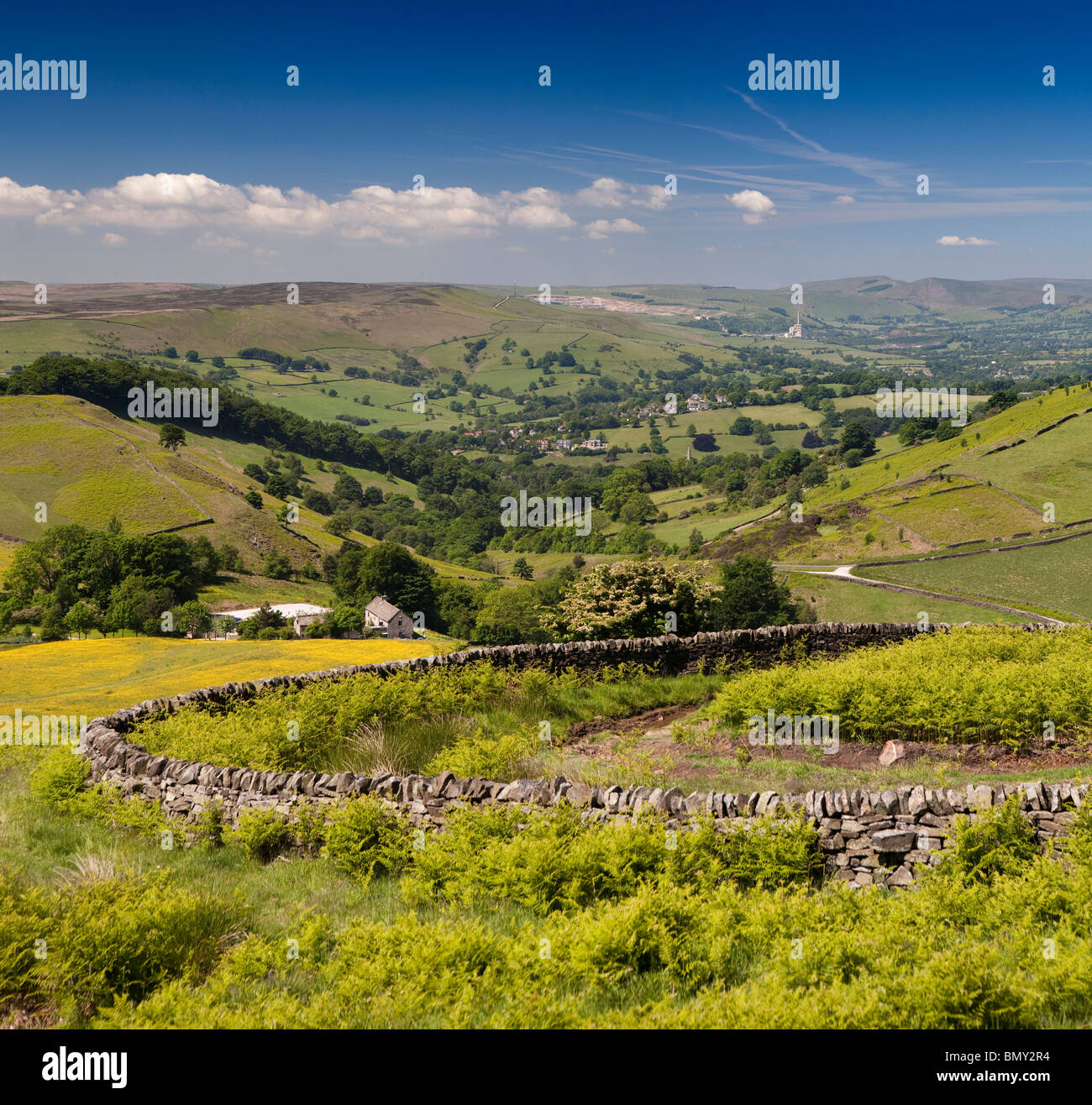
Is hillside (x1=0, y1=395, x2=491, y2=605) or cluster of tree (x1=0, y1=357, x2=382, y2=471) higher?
cluster of tree (x1=0, y1=357, x2=382, y2=471)

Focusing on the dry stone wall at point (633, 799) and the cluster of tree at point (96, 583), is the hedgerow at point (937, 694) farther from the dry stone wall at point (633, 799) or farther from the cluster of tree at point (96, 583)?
the cluster of tree at point (96, 583)

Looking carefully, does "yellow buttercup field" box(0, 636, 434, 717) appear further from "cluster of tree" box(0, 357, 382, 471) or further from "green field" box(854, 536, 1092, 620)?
"cluster of tree" box(0, 357, 382, 471)

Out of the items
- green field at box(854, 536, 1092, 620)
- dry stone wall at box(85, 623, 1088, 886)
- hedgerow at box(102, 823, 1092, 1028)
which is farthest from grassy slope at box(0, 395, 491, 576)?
hedgerow at box(102, 823, 1092, 1028)

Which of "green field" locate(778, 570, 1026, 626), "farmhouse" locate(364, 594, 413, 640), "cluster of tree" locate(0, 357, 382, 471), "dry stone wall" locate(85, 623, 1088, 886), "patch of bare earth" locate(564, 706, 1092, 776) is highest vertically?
"cluster of tree" locate(0, 357, 382, 471)

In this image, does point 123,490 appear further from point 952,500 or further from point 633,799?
point 633,799

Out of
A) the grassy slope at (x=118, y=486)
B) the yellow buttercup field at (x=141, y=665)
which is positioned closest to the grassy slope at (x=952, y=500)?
the grassy slope at (x=118, y=486)

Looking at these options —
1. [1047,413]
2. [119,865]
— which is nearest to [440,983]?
[119,865]
